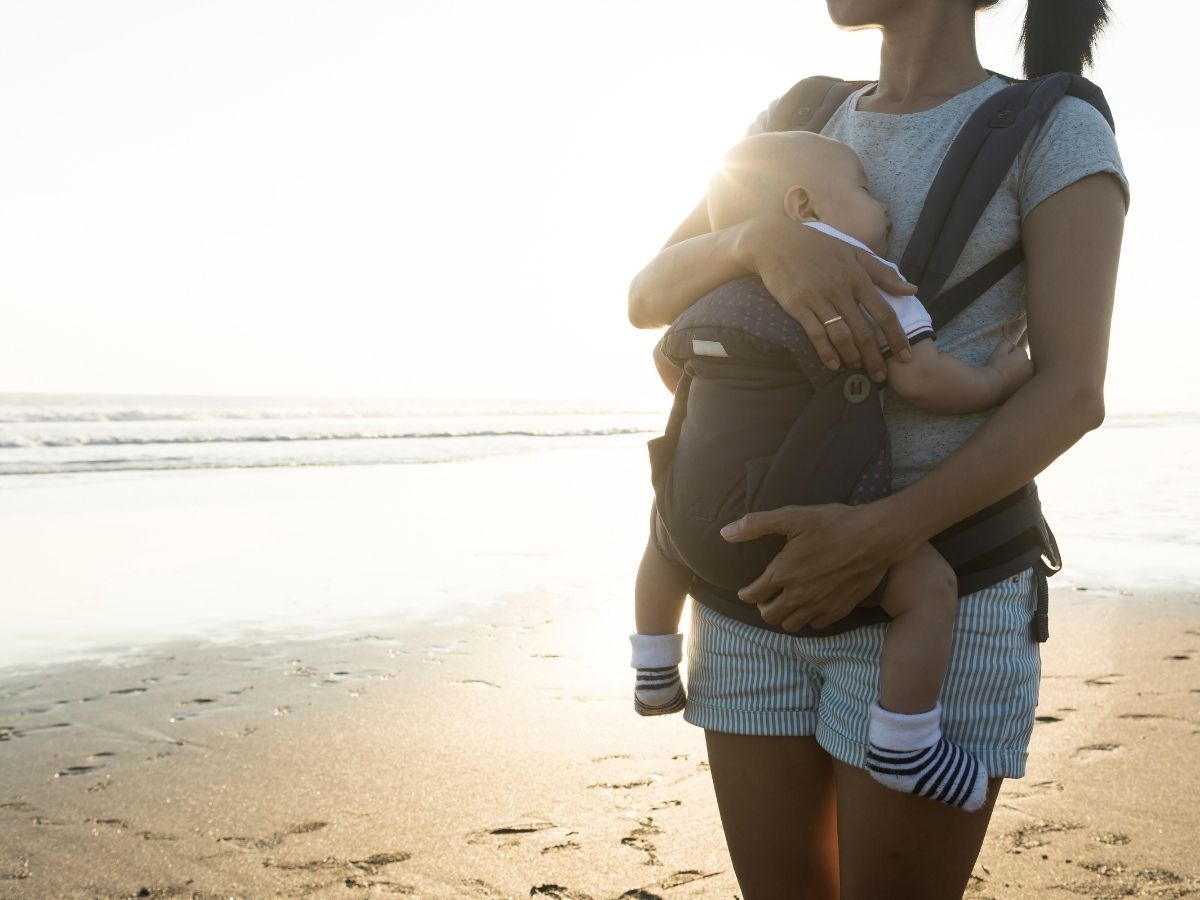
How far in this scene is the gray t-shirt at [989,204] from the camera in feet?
5.31

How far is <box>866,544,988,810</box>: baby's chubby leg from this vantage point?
1.59m

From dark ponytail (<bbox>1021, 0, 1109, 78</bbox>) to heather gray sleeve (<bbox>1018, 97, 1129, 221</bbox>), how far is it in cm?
40

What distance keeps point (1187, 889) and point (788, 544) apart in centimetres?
243

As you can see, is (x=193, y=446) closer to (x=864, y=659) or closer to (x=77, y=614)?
(x=77, y=614)

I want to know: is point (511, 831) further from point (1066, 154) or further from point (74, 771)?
point (1066, 154)

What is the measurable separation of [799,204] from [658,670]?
0.90 m

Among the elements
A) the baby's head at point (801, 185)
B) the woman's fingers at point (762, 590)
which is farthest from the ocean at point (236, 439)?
the woman's fingers at point (762, 590)

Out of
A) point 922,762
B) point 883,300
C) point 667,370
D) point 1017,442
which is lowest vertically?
point 922,762

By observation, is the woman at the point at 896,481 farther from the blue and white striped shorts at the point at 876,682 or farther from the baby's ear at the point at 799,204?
the baby's ear at the point at 799,204

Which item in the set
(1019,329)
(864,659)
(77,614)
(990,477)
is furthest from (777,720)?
(77,614)

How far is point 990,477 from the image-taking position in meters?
1.56

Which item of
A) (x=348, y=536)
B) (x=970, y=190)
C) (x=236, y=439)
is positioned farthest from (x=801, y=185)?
(x=236, y=439)

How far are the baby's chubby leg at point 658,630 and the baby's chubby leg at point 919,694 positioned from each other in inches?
18.0

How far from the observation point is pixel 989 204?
1665mm
